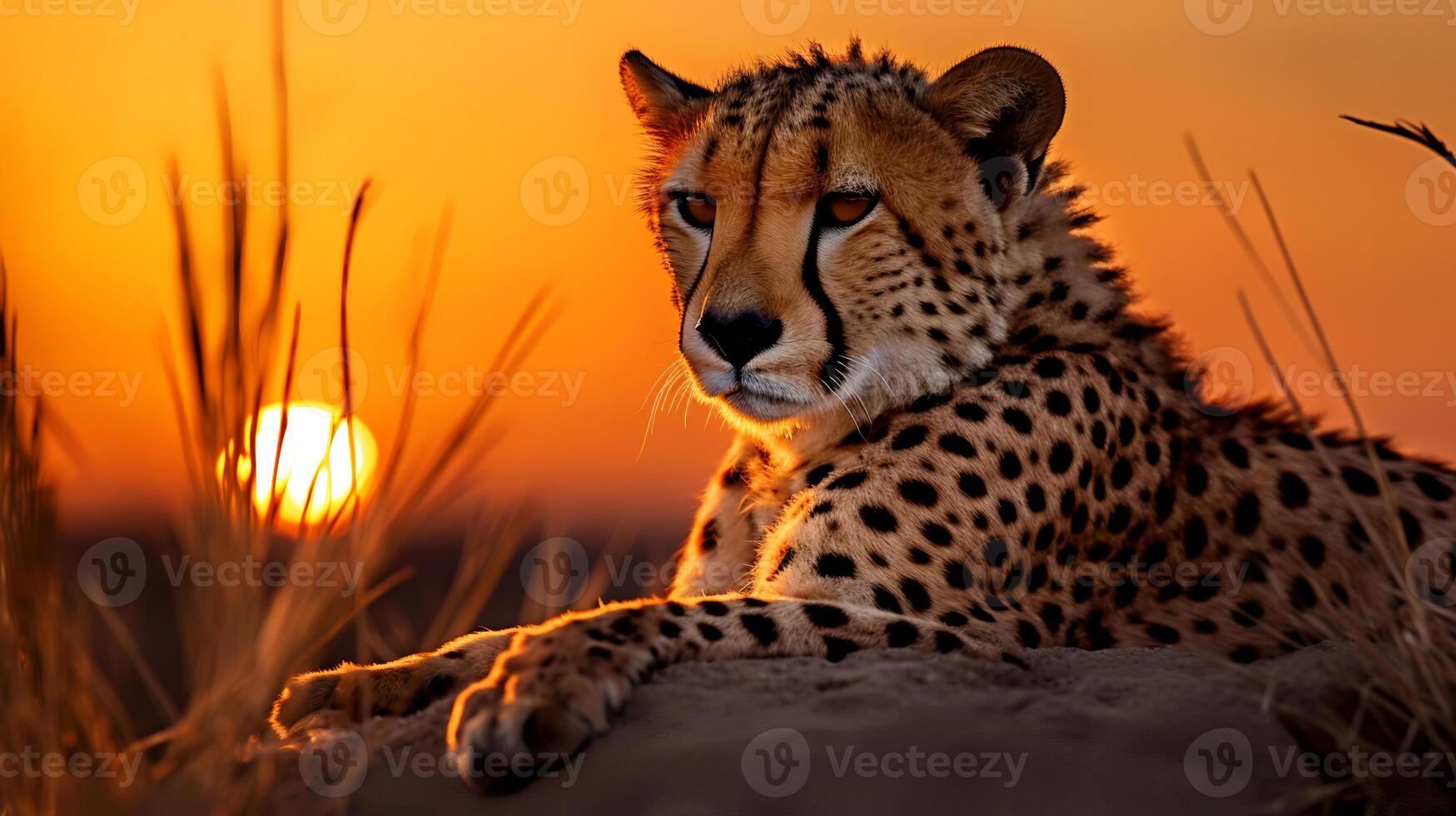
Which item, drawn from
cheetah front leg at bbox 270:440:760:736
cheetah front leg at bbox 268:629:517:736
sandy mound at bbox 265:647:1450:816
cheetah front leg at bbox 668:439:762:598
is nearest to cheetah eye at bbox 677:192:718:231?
cheetah front leg at bbox 668:439:762:598

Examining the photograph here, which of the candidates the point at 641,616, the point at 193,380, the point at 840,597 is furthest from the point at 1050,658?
the point at 193,380

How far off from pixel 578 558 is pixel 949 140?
1.42m

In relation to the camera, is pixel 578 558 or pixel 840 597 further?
pixel 578 558

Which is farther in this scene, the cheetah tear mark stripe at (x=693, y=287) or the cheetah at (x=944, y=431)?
the cheetah tear mark stripe at (x=693, y=287)

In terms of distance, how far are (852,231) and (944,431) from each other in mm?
509

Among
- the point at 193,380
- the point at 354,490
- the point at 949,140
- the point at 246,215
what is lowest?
the point at 354,490

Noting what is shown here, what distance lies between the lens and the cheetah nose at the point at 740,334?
2.91 metres

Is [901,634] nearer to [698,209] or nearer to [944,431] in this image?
[944,431]

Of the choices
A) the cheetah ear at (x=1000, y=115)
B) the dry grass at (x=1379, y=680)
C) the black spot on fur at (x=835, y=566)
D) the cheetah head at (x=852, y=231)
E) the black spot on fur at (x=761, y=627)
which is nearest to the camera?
the dry grass at (x=1379, y=680)

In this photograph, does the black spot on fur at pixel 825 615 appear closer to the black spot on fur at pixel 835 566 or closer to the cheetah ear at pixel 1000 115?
the black spot on fur at pixel 835 566

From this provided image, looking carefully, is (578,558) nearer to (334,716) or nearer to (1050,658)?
(334,716)

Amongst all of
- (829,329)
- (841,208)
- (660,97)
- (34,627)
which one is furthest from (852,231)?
(34,627)

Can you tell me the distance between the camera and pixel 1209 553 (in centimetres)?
321

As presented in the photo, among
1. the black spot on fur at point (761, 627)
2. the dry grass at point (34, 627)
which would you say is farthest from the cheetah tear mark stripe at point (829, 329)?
the dry grass at point (34, 627)
